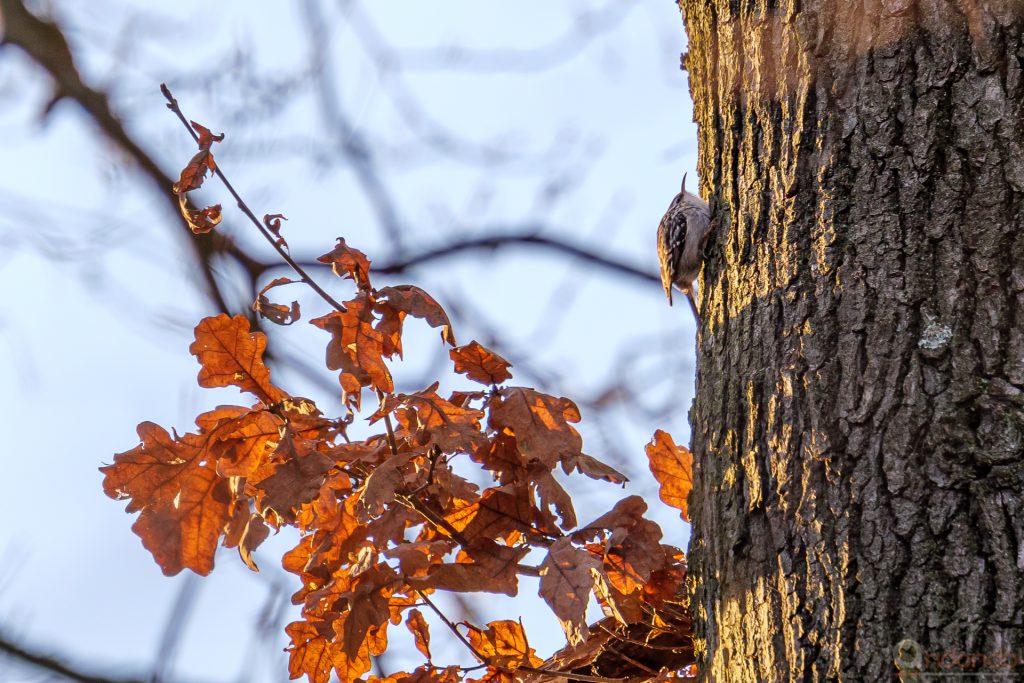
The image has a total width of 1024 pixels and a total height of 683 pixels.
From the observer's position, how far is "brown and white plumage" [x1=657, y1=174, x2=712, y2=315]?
3023mm

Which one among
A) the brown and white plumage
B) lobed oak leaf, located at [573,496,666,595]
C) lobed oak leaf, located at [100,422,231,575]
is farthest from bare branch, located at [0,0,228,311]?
lobed oak leaf, located at [573,496,666,595]

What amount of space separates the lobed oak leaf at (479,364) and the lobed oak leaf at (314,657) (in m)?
0.62

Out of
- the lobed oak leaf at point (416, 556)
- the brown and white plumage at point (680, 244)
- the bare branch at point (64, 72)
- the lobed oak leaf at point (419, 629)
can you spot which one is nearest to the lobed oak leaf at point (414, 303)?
the lobed oak leaf at point (416, 556)

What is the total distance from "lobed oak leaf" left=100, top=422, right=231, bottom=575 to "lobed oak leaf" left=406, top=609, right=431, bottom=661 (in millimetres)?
446

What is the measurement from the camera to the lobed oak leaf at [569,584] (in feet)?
5.48

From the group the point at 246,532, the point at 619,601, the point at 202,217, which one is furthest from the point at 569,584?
the point at 202,217

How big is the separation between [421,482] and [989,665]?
1037mm

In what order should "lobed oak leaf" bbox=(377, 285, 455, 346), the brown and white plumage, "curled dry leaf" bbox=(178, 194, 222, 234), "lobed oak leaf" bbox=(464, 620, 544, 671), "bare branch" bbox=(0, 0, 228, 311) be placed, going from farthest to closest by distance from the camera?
1. "bare branch" bbox=(0, 0, 228, 311)
2. the brown and white plumage
3. "lobed oak leaf" bbox=(464, 620, 544, 671)
4. "curled dry leaf" bbox=(178, 194, 222, 234)
5. "lobed oak leaf" bbox=(377, 285, 455, 346)

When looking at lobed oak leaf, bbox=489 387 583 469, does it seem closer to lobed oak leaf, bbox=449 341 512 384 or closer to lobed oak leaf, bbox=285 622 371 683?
lobed oak leaf, bbox=449 341 512 384

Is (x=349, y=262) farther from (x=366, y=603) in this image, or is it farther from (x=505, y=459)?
(x=366, y=603)

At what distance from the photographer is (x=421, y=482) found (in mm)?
1843

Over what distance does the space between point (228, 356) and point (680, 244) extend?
5.72 feet

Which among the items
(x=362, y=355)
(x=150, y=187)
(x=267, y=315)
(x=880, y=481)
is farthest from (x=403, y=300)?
(x=150, y=187)

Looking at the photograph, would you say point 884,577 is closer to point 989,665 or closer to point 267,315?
point 989,665
